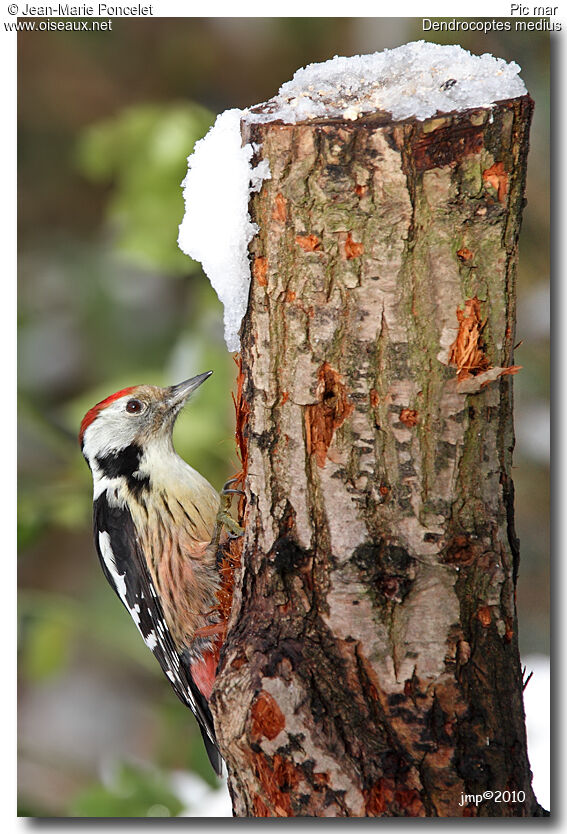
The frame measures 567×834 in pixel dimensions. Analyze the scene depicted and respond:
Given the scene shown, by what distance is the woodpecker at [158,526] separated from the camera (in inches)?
67.1

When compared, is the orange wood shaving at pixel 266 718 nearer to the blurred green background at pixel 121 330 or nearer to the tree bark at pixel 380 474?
the tree bark at pixel 380 474

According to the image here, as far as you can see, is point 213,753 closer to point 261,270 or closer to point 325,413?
point 325,413

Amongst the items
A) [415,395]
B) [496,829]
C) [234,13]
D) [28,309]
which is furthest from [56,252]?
[496,829]

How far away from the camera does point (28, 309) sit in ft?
5.67

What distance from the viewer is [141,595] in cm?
177

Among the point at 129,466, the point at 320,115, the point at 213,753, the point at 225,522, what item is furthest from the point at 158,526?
the point at 320,115

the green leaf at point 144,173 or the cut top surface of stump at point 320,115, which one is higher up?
the green leaf at point 144,173

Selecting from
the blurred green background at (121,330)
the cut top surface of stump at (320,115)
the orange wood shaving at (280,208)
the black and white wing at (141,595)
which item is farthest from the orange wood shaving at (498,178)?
the black and white wing at (141,595)

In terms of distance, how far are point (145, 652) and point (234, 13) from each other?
4.86 feet

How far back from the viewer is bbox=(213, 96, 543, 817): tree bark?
41.4 inches

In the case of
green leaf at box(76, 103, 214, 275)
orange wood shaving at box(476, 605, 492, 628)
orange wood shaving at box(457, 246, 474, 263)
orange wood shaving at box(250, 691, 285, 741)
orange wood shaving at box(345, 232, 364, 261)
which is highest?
green leaf at box(76, 103, 214, 275)

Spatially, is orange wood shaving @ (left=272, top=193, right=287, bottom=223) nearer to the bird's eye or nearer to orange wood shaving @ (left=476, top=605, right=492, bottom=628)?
orange wood shaving @ (left=476, top=605, right=492, bottom=628)

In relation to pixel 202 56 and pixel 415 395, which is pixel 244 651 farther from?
pixel 202 56

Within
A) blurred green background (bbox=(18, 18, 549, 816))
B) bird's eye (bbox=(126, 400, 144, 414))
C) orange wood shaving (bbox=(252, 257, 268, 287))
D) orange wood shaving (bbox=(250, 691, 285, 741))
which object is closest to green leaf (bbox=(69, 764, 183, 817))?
blurred green background (bbox=(18, 18, 549, 816))
